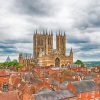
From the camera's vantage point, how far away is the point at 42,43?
176625mm

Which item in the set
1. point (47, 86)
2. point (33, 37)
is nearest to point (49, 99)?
point (47, 86)

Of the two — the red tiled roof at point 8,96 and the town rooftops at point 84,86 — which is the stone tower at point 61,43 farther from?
the red tiled roof at point 8,96

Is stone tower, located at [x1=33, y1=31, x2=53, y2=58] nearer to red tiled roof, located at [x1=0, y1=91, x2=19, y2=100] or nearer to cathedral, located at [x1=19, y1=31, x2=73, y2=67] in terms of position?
cathedral, located at [x1=19, y1=31, x2=73, y2=67]

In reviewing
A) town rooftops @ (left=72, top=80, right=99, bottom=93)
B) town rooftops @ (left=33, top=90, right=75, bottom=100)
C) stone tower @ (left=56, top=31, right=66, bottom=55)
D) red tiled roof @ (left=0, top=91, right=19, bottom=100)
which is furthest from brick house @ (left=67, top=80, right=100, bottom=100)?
stone tower @ (left=56, top=31, right=66, bottom=55)

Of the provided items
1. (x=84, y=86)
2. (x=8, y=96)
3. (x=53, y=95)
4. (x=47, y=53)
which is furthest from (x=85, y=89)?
(x=47, y=53)

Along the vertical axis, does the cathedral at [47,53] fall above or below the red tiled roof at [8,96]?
above

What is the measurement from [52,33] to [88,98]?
124942mm

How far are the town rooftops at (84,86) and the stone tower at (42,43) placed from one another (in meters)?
106

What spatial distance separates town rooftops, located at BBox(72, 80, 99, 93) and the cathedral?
97585 millimetres

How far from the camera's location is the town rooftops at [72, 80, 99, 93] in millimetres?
49828

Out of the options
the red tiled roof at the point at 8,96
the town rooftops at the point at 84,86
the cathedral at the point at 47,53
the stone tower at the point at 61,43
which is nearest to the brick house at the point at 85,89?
the town rooftops at the point at 84,86

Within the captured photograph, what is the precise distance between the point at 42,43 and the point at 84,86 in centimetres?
12658

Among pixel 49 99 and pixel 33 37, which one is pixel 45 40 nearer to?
pixel 33 37

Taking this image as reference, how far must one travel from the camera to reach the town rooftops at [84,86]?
49828 millimetres
